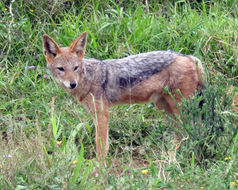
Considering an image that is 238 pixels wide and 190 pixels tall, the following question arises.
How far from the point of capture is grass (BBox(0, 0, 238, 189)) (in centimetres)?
380

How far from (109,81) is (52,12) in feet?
7.57

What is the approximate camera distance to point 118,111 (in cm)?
607

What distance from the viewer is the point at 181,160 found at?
4.31 meters

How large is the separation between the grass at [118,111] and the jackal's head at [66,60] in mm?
460

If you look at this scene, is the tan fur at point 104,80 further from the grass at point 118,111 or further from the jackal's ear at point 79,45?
the grass at point 118,111

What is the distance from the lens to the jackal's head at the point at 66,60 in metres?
5.27

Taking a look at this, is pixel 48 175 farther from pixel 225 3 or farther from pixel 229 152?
pixel 225 3

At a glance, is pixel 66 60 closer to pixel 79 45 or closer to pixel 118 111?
pixel 79 45

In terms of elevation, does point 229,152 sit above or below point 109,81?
below

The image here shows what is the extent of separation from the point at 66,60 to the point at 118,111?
45.0 inches

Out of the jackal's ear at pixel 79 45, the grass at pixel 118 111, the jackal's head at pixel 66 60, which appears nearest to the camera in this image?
the grass at pixel 118 111

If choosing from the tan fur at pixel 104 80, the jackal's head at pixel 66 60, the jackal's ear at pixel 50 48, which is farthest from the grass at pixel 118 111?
the jackal's ear at pixel 50 48

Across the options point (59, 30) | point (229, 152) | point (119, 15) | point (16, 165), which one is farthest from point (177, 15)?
point (16, 165)

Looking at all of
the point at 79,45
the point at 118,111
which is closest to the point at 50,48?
the point at 79,45
